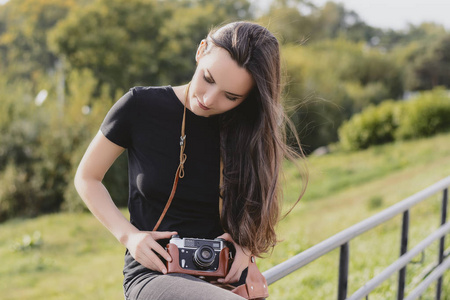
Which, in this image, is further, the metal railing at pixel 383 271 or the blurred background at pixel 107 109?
the blurred background at pixel 107 109

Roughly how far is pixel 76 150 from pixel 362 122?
11171 millimetres

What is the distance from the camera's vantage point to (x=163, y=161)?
151 centimetres

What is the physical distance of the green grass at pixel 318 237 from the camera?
16.0 ft

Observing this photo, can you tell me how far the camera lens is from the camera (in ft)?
4.55

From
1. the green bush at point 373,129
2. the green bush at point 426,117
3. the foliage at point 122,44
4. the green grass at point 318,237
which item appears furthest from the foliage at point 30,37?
the green bush at point 426,117

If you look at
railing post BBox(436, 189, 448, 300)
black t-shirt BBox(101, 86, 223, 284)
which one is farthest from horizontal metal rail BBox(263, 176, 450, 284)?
railing post BBox(436, 189, 448, 300)

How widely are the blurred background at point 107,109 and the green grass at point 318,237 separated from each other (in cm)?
6

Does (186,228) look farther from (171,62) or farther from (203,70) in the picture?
(171,62)

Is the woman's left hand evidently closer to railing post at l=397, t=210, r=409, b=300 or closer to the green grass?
the green grass

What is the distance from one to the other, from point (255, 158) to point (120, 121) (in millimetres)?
433

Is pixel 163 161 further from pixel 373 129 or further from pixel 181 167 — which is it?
pixel 373 129

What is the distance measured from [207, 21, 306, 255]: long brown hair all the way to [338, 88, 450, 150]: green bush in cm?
1827

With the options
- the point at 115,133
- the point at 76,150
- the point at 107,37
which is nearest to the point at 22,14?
the point at 107,37

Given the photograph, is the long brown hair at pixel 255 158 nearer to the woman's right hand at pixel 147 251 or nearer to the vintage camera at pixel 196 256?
the vintage camera at pixel 196 256
